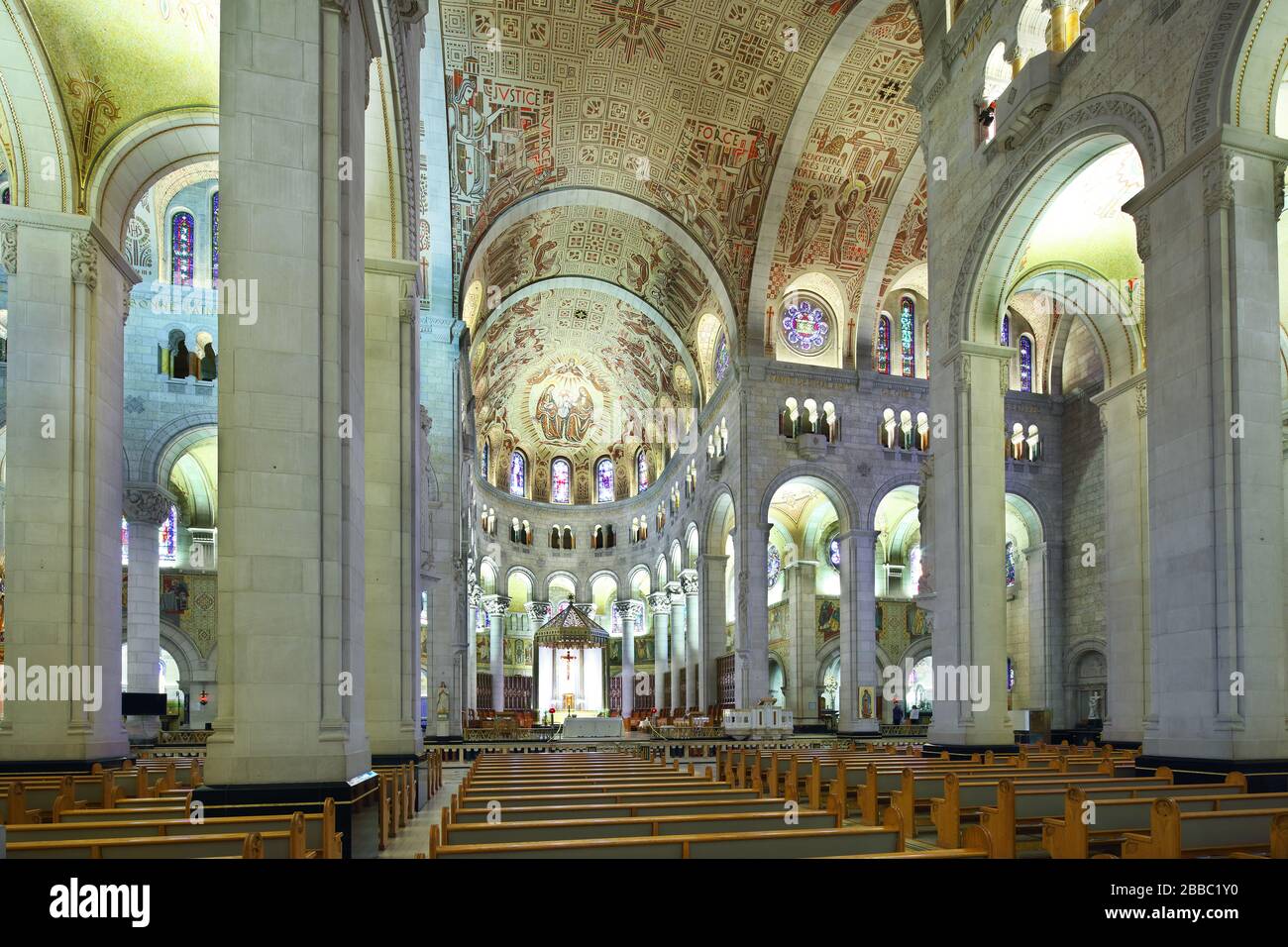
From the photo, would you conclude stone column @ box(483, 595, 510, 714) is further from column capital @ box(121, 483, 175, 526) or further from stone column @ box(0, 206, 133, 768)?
stone column @ box(0, 206, 133, 768)

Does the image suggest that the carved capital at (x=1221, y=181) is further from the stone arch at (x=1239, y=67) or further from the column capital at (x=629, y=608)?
the column capital at (x=629, y=608)

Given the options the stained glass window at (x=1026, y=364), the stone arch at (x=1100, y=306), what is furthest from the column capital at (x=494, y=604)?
the stone arch at (x=1100, y=306)

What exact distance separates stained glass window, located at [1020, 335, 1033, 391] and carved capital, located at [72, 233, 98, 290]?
27.8m

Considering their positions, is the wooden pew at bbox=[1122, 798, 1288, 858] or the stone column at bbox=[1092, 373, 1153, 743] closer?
the wooden pew at bbox=[1122, 798, 1288, 858]

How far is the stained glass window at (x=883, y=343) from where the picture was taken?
100ft

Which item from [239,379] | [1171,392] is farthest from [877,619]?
[239,379]

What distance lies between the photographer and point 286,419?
23.2ft

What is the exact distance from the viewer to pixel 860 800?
930 centimetres

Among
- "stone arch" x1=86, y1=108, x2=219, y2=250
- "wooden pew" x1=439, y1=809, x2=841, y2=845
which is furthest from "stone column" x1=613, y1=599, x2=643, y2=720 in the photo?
"wooden pew" x1=439, y1=809, x2=841, y2=845

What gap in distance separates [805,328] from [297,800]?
84.3 ft

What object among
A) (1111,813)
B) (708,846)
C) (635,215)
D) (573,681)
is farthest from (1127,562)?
(573,681)

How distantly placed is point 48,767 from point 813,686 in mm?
24318

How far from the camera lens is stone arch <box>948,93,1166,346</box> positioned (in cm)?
1198
